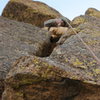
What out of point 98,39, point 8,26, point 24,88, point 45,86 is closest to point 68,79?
point 45,86

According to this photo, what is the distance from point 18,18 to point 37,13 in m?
1.63

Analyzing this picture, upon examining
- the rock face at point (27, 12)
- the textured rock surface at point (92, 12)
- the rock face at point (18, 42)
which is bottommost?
the rock face at point (18, 42)

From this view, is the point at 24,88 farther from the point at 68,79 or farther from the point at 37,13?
the point at 37,13

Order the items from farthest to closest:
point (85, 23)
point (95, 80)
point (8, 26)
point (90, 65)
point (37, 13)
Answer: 1. point (37, 13)
2. point (8, 26)
3. point (85, 23)
4. point (90, 65)
5. point (95, 80)

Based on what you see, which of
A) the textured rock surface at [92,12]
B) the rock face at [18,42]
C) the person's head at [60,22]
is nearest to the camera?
the rock face at [18,42]

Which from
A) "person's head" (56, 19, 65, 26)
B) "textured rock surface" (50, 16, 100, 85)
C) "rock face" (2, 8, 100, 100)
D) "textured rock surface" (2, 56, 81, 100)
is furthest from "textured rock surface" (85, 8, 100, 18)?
"textured rock surface" (2, 56, 81, 100)

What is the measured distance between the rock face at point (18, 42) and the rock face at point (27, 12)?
14.5ft

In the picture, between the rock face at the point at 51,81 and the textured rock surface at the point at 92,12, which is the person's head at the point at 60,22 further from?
the rock face at the point at 51,81

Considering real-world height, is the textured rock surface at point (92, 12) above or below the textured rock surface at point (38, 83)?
above

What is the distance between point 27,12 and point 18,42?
24.4 ft

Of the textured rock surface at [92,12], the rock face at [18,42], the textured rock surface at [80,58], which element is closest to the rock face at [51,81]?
the textured rock surface at [80,58]

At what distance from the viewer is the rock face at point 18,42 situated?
41.4 feet

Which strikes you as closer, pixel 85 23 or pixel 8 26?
pixel 85 23

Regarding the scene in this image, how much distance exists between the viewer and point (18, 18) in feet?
72.4
